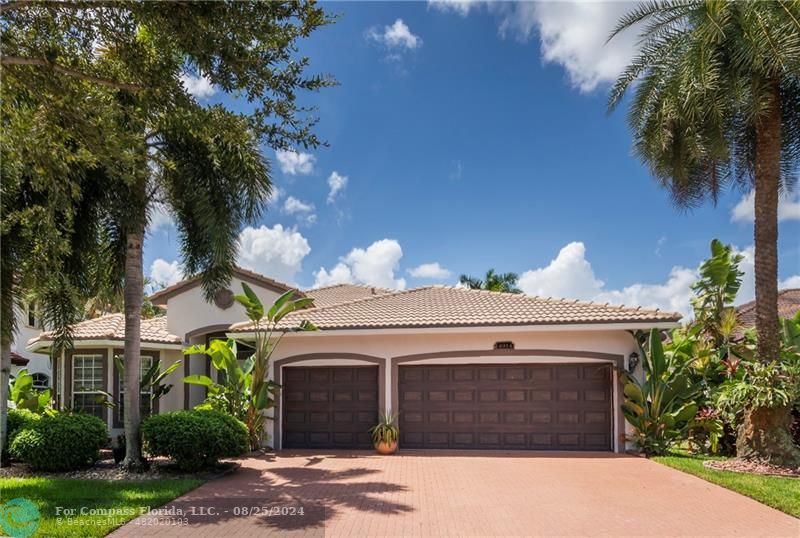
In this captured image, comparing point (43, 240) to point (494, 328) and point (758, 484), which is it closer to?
point (494, 328)

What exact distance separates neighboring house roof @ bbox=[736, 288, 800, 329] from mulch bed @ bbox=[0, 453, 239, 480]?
22.4 metres

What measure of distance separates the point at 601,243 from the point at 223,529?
615 inches

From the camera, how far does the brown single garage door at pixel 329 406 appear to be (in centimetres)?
1417

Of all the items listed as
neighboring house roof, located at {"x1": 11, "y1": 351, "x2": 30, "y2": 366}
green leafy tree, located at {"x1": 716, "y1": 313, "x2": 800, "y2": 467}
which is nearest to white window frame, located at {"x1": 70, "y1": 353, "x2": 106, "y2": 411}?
neighboring house roof, located at {"x1": 11, "y1": 351, "x2": 30, "y2": 366}

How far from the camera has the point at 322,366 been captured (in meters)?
14.5

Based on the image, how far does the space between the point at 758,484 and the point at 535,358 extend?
5307 mm

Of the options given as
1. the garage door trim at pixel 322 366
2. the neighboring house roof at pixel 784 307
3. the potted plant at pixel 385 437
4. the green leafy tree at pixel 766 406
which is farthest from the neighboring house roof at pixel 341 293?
the neighboring house roof at pixel 784 307

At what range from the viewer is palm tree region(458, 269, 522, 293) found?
110ft

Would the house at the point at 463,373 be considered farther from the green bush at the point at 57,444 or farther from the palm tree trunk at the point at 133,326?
the green bush at the point at 57,444

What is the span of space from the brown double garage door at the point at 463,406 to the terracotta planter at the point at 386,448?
0.72 m

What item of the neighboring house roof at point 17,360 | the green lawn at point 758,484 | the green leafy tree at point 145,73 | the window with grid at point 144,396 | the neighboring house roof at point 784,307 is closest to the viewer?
the green leafy tree at point 145,73

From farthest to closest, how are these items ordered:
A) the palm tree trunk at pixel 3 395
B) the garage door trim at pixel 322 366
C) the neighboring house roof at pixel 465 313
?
the garage door trim at pixel 322 366
the neighboring house roof at pixel 465 313
the palm tree trunk at pixel 3 395

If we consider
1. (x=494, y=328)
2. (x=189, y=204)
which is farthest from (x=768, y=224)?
(x=189, y=204)

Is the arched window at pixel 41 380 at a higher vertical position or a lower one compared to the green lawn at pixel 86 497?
lower
